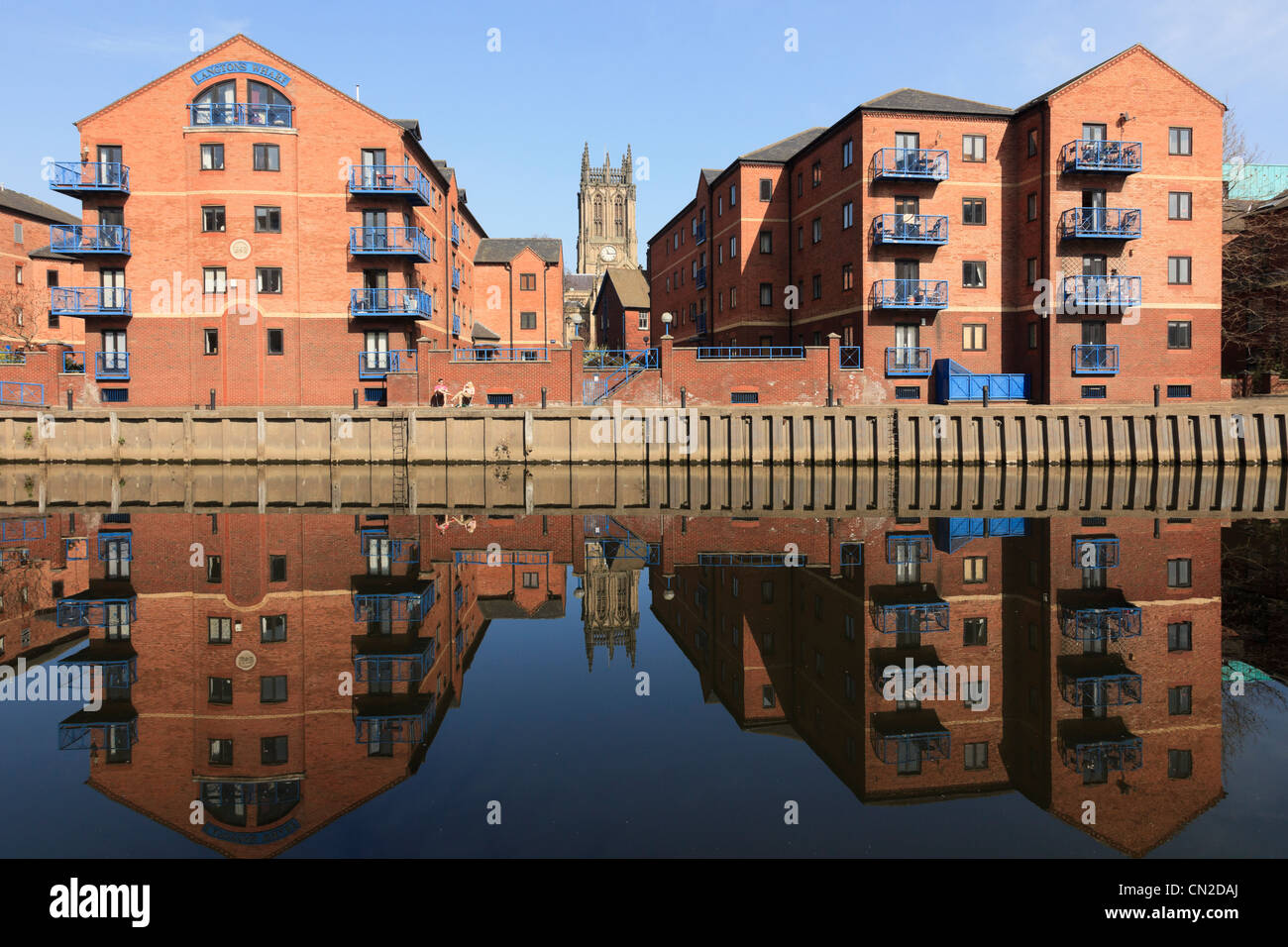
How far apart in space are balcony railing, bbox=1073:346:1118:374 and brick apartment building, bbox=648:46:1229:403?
0.08 metres

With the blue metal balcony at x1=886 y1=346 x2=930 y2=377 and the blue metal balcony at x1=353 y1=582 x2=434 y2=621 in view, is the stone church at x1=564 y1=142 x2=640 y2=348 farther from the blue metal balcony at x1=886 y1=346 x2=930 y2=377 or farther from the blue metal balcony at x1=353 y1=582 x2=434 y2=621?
the blue metal balcony at x1=353 y1=582 x2=434 y2=621

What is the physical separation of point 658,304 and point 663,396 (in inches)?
1162

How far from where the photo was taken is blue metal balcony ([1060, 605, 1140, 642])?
1169 cm

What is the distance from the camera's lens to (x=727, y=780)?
7.25 meters

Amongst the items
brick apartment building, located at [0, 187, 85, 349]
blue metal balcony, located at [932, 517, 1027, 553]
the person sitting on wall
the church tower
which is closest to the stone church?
the church tower

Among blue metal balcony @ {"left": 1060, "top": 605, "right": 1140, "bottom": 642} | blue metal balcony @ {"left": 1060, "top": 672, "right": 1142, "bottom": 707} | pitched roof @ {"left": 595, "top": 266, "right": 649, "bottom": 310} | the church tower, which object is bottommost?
blue metal balcony @ {"left": 1060, "top": 672, "right": 1142, "bottom": 707}

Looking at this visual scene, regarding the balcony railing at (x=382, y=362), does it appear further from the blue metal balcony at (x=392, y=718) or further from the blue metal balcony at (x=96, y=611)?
the blue metal balcony at (x=392, y=718)

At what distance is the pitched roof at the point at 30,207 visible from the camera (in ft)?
177

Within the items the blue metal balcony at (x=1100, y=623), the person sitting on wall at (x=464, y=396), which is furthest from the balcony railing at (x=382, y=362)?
the blue metal balcony at (x=1100, y=623)

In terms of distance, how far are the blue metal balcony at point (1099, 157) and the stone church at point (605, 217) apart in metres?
101

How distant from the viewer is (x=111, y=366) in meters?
38.5

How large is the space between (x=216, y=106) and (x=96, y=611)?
3230 centimetres

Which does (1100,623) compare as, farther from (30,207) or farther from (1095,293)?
(30,207)
